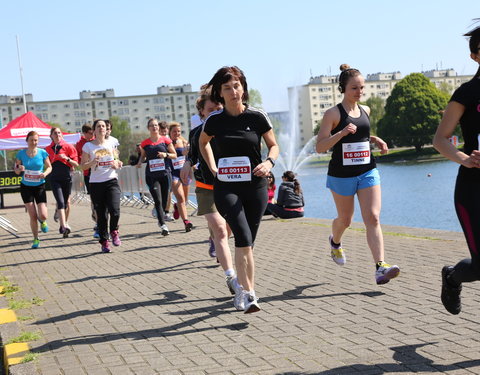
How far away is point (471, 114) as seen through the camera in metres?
4.24

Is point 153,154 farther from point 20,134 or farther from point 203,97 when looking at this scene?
point 20,134

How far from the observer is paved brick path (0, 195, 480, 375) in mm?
4637

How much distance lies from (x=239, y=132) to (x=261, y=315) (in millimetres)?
1528

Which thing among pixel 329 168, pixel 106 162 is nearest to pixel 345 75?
pixel 329 168

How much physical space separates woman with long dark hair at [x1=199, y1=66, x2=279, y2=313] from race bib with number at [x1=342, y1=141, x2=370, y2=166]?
1.08 metres

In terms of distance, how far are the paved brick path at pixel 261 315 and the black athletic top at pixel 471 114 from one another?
44.3 inches

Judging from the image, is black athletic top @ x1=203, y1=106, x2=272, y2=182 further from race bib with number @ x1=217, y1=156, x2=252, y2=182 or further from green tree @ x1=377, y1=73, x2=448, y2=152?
green tree @ x1=377, y1=73, x2=448, y2=152

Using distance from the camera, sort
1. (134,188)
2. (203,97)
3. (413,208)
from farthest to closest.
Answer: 1. (134,188)
2. (413,208)
3. (203,97)

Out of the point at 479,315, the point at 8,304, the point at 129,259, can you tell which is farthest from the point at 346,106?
the point at 129,259

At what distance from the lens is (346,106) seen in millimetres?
6930

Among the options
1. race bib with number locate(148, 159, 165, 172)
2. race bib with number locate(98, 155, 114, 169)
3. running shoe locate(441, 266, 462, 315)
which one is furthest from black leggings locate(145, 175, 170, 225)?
running shoe locate(441, 266, 462, 315)

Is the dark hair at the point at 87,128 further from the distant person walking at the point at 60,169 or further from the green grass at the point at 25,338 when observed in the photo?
the green grass at the point at 25,338

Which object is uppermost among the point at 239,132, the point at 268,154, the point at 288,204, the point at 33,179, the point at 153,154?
the point at 239,132

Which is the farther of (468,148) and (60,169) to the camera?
(60,169)
